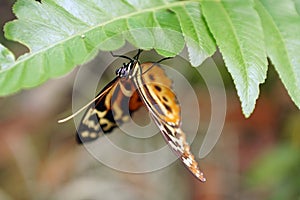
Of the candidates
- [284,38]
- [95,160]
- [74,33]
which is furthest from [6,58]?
[95,160]

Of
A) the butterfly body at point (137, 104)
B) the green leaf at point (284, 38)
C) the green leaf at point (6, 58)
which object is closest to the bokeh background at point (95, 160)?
the green leaf at point (284, 38)

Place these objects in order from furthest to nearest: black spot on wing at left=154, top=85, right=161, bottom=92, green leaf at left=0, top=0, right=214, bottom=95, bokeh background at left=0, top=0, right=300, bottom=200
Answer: bokeh background at left=0, top=0, right=300, bottom=200 → black spot on wing at left=154, top=85, right=161, bottom=92 → green leaf at left=0, top=0, right=214, bottom=95

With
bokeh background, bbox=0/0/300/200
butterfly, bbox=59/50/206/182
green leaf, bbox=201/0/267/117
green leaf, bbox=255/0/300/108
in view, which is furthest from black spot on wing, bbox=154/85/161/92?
bokeh background, bbox=0/0/300/200

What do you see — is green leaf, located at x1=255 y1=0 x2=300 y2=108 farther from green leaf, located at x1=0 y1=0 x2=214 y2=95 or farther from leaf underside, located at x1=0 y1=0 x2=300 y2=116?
green leaf, located at x1=0 y1=0 x2=214 y2=95

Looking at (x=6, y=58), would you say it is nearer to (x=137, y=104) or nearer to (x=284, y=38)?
(x=137, y=104)

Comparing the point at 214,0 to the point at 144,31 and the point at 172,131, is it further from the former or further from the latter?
the point at 172,131

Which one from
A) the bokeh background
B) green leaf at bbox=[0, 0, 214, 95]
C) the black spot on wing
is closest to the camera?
green leaf at bbox=[0, 0, 214, 95]
